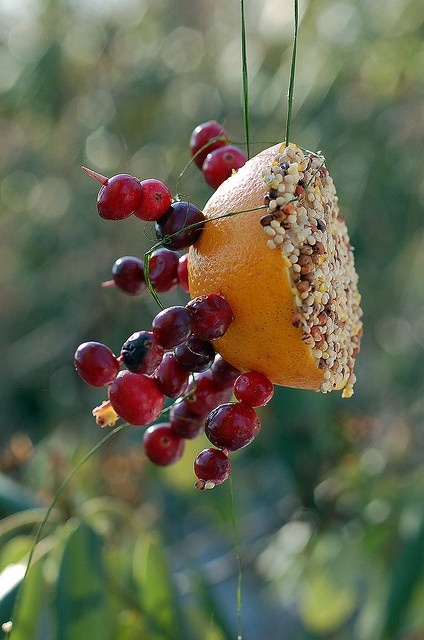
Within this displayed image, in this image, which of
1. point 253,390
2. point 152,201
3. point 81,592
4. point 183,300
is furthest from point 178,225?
point 183,300

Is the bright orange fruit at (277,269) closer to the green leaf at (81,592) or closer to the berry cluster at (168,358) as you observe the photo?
the berry cluster at (168,358)

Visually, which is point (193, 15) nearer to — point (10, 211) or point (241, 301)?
point (10, 211)

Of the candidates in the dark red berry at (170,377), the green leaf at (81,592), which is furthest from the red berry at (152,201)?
the green leaf at (81,592)

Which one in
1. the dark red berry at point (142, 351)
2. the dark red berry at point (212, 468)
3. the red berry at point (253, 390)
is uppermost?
the dark red berry at point (142, 351)

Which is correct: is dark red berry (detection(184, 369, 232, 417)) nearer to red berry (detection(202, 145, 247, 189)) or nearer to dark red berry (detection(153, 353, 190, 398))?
dark red berry (detection(153, 353, 190, 398))

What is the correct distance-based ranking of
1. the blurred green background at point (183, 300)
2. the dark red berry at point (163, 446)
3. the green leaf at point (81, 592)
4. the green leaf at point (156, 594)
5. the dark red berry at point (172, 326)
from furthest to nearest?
the blurred green background at point (183, 300) < the green leaf at point (156, 594) < the green leaf at point (81, 592) < the dark red berry at point (163, 446) < the dark red berry at point (172, 326)

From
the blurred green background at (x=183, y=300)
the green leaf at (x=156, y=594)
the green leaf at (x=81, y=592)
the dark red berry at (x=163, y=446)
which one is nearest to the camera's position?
the dark red berry at (x=163, y=446)

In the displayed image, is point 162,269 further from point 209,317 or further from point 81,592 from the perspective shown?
point 81,592
